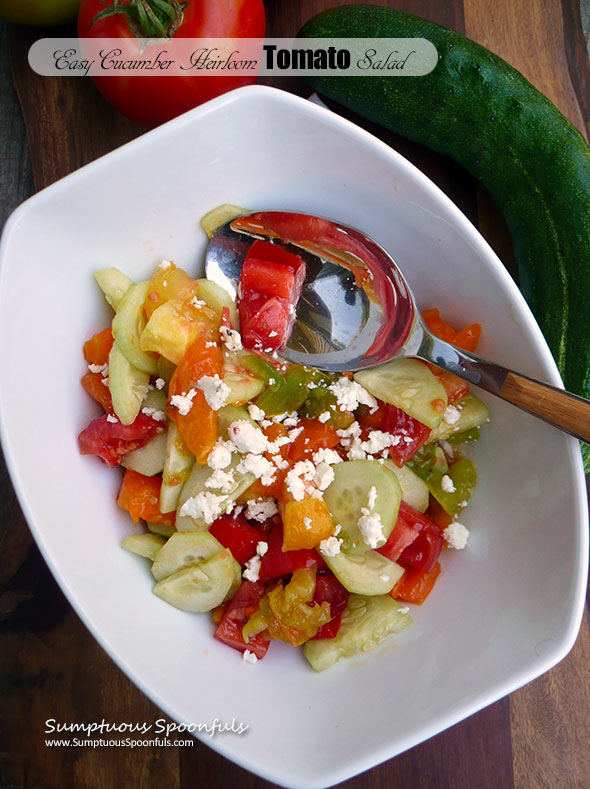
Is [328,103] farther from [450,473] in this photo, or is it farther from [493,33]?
[450,473]

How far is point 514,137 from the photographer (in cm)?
199

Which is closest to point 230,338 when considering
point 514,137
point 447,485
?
point 447,485

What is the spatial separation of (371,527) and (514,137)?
51.0 inches

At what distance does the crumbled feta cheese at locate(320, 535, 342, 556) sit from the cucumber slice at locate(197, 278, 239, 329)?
61cm

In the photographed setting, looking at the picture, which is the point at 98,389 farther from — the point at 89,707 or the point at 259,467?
the point at 89,707

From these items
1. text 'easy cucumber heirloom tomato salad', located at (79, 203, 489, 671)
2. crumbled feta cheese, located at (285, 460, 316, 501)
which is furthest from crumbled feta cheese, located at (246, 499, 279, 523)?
crumbled feta cheese, located at (285, 460, 316, 501)

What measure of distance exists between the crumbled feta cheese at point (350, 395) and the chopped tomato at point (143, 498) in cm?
51

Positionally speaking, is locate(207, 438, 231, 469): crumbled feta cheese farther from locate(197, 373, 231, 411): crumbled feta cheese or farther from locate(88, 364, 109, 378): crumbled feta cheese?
locate(88, 364, 109, 378): crumbled feta cheese

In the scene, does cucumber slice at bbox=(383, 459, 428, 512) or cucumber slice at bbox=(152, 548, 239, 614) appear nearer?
cucumber slice at bbox=(152, 548, 239, 614)

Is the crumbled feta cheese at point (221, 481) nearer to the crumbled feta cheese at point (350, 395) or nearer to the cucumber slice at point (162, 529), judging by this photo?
the cucumber slice at point (162, 529)

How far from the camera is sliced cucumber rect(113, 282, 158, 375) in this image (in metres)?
1.62

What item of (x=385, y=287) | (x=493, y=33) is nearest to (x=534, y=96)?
(x=493, y=33)

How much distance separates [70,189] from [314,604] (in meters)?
1.17

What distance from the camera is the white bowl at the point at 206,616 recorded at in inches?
59.2
